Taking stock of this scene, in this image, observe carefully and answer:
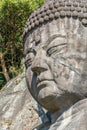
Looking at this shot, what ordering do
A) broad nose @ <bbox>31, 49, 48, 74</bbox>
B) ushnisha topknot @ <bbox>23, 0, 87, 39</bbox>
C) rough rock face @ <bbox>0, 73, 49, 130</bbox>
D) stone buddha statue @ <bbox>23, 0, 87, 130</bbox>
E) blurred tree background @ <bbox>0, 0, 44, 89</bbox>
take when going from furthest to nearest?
blurred tree background @ <bbox>0, 0, 44, 89</bbox> < rough rock face @ <bbox>0, 73, 49, 130</bbox> < ushnisha topknot @ <bbox>23, 0, 87, 39</bbox> < broad nose @ <bbox>31, 49, 48, 74</bbox> < stone buddha statue @ <bbox>23, 0, 87, 130</bbox>

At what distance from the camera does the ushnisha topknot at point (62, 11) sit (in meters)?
6.12

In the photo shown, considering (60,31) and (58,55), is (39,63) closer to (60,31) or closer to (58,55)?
(58,55)

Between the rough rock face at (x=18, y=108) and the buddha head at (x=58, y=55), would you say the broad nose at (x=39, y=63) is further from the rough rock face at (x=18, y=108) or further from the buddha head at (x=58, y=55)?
the rough rock face at (x=18, y=108)

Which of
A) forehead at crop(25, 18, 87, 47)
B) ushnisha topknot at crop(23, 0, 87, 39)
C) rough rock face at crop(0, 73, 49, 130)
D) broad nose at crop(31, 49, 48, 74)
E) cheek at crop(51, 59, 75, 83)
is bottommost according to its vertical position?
rough rock face at crop(0, 73, 49, 130)

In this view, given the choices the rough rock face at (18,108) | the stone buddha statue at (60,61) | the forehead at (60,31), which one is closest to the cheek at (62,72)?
the stone buddha statue at (60,61)

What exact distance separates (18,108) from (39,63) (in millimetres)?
3008

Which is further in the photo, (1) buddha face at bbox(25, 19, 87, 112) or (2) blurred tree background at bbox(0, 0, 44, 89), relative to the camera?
(2) blurred tree background at bbox(0, 0, 44, 89)

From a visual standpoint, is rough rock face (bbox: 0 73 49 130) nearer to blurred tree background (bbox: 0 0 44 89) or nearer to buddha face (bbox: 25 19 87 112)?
buddha face (bbox: 25 19 87 112)

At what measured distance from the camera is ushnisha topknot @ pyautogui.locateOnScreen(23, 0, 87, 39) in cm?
612

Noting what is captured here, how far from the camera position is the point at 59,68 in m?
5.91

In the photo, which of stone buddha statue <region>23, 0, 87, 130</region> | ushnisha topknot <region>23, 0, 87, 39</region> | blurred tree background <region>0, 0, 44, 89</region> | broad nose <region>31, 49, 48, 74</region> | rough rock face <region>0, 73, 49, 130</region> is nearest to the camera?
stone buddha statue <region>23, 0, 87, 130</region>

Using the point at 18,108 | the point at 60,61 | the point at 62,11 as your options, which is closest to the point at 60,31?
the point at 62,11

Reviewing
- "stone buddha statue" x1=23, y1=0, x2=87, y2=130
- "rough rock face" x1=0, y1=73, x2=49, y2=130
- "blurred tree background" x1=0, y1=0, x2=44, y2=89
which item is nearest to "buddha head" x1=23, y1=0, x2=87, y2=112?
"stone buddha statue" x1=23, y1=0, x2=87, y2=130

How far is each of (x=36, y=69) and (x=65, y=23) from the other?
57 cm
